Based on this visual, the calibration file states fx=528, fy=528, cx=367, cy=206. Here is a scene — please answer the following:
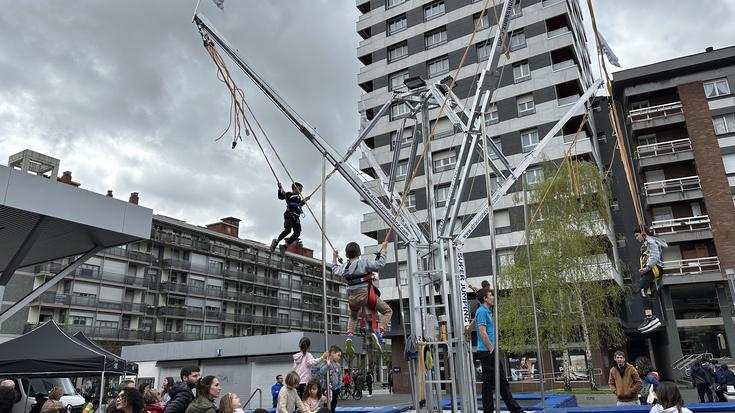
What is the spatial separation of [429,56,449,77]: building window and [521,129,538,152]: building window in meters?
7.58

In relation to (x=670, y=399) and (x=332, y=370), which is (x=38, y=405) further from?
(x=670, y=399)

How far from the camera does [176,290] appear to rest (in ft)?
186

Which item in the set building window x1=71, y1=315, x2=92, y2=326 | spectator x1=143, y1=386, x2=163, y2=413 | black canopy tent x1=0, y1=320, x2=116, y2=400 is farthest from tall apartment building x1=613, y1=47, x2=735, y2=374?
building window x1=71, y1=315, x2=92, y2=326

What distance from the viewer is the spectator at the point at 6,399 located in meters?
7.38

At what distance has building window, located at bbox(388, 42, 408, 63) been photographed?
40.3m

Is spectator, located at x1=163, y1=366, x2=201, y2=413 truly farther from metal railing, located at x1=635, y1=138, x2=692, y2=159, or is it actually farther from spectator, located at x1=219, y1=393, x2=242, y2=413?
metal railing, located at x1=635, y1=138, x2=692, y2=159

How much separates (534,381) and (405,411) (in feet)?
67.8

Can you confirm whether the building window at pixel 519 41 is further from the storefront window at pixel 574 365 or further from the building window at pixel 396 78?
the storefront window at pixel 574 365

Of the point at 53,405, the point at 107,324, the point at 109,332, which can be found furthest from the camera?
the point at 107,324

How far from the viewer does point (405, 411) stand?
12.0 m

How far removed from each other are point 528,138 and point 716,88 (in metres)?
12.9

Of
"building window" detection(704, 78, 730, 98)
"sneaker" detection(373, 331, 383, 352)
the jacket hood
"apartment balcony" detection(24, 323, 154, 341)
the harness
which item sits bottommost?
the jacket hood

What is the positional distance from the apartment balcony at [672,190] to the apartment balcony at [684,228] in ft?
4.60

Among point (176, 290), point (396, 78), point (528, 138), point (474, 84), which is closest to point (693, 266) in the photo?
point (528, 138)
